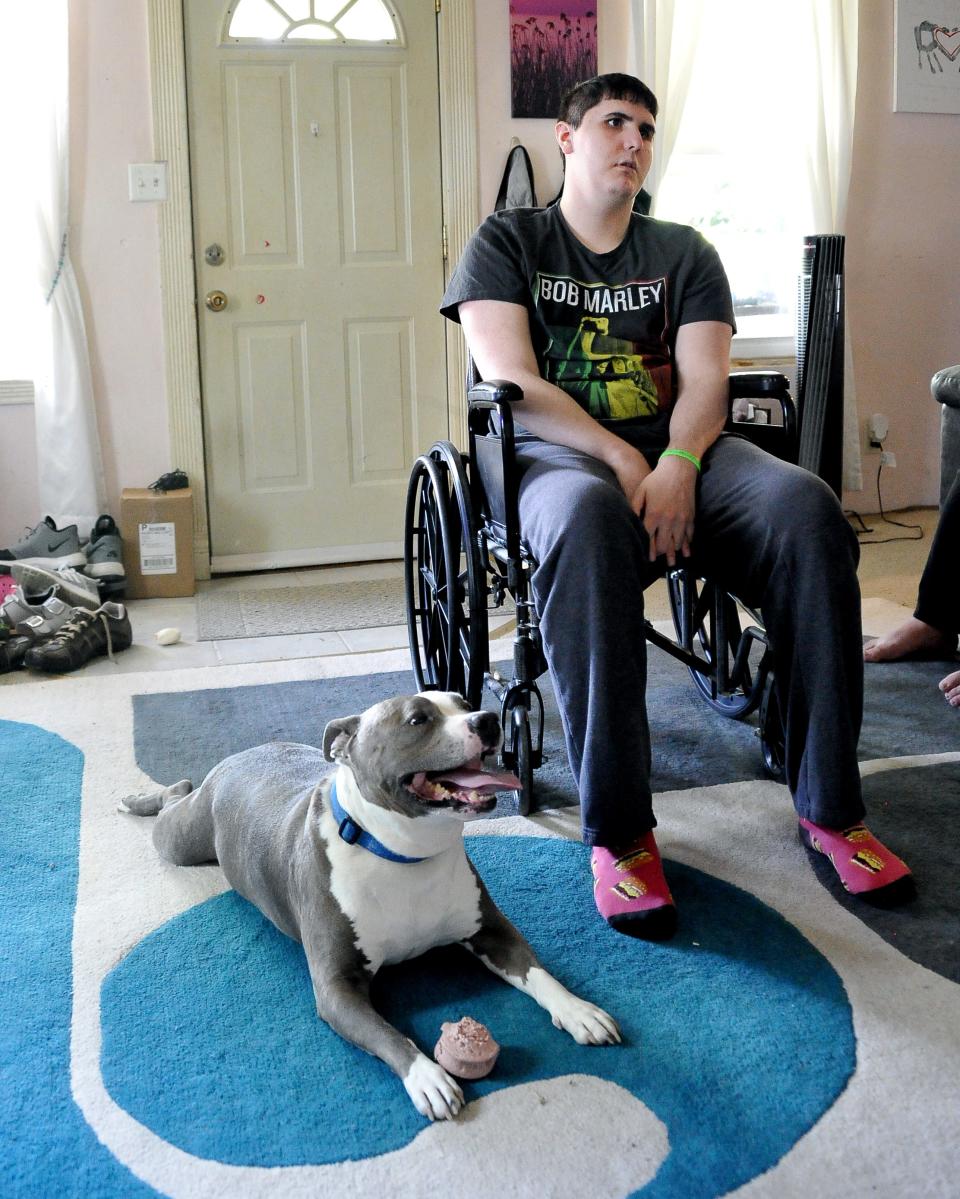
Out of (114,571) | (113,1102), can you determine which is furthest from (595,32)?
(113,1102)

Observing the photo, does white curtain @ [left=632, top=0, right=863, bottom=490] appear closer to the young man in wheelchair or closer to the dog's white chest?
the young man in wheelchair

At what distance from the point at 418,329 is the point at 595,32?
118 cm

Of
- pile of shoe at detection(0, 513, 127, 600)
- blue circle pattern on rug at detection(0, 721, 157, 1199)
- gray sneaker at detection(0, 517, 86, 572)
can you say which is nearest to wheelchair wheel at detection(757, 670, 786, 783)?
blue circle pattern on rug at detection(0, 721, 157, 1199)

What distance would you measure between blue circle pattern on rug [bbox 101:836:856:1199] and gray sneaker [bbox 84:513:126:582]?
6.76ft

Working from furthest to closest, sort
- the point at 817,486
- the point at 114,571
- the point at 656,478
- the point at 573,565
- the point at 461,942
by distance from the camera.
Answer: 1. the point at 114,571
2. the point at 656,478
3. the point at 817,486
4. the point at 573,565
5. the point at 461,942

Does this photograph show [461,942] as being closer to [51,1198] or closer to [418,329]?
[51,1198]

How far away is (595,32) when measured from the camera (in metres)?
4.08

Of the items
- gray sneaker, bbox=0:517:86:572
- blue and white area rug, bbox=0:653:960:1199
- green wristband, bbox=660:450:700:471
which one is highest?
green wristband, bbox=660:450:700:471

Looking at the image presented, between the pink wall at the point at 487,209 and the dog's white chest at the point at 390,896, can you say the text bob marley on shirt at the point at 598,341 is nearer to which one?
the dog's white chest at the point at 390,896

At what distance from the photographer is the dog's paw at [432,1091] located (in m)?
1.18

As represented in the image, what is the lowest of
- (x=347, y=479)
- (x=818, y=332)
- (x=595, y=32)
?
(x=347, y=479)

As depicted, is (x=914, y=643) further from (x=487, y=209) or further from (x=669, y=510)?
(x=487, y=209)

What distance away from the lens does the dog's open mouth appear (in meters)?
1.28

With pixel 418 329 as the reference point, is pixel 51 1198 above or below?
below
